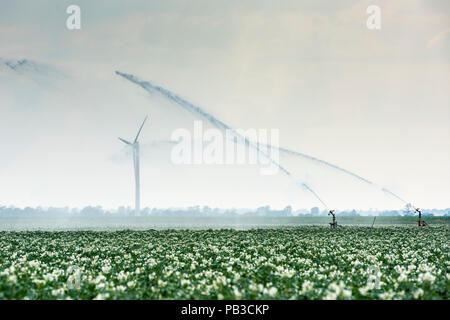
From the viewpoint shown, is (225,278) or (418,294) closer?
(418,294)

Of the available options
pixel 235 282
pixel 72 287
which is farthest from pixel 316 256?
pixel 72 287

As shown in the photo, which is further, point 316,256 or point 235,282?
point 316,256

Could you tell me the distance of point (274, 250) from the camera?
2608 cm

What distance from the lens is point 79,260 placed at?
858 inches

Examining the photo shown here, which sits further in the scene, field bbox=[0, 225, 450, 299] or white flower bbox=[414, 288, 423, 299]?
field bbox=[0, 225, 450, 299]

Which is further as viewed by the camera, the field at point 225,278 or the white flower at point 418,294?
the field at point 225,278

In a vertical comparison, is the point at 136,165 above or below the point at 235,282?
above

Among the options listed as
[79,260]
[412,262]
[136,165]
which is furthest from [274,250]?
[136,165]
